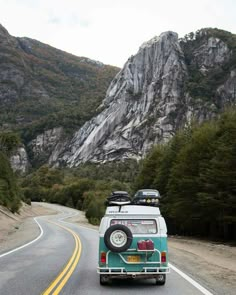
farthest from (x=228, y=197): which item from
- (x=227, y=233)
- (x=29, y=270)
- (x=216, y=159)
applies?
(x=29, y=270)

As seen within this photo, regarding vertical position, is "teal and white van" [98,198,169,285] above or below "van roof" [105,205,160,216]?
below

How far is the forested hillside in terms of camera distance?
122 feet

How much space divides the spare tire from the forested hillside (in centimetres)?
2446

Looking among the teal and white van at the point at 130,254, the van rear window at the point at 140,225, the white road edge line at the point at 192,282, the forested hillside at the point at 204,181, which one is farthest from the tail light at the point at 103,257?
the forested hillside at the point at 204,181

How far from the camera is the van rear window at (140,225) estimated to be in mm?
12469

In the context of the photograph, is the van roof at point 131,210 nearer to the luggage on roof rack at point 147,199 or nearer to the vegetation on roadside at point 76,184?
the luggage on roof rack at point 147,199

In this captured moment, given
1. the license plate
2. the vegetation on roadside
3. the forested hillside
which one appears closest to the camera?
the license plate

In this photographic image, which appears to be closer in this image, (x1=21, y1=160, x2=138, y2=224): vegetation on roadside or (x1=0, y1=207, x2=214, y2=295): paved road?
(x1=0, y1=207, x2=214, y2=295): paved road

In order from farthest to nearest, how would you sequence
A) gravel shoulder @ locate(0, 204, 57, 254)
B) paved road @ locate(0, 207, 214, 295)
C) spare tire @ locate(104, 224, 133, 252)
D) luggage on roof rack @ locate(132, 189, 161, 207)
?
gravel shoulder @ locate(0, 204, 57, 254)
luggage on roof rack @ locate(132, 189, 161, 207)
spare tire @ locate(104, 224, 133, 252)
paved road @ locate(0, 207, 214, 295)

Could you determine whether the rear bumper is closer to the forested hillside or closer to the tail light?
the tail light

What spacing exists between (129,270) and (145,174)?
54897 millimetres

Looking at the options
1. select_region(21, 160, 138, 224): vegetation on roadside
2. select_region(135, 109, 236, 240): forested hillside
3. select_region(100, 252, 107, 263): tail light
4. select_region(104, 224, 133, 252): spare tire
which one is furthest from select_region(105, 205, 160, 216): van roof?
select_region(21, 160, 138, 224): vegetation on roadside

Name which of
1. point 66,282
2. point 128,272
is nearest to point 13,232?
point 66,282

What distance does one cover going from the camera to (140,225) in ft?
41.1
